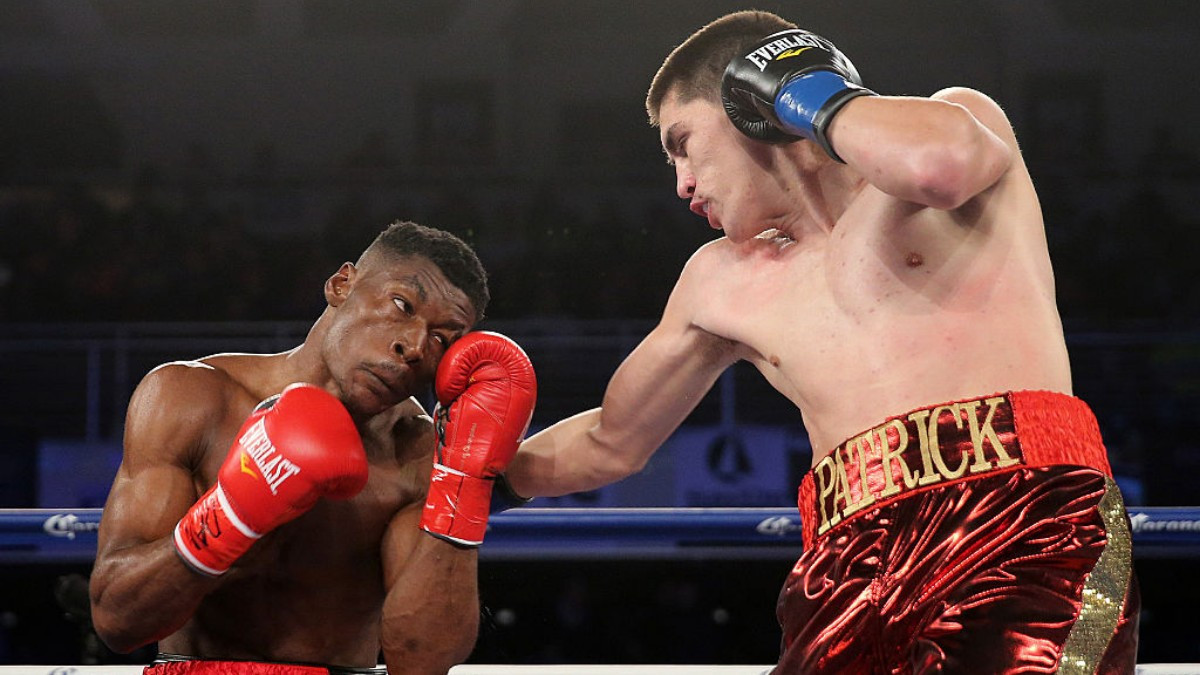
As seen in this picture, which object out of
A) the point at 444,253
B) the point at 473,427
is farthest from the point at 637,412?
the point at 444,253

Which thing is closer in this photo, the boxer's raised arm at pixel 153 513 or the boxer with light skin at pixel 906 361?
the boxer with light skin at pixel 906 361

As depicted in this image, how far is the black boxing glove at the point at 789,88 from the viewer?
1.57 metres

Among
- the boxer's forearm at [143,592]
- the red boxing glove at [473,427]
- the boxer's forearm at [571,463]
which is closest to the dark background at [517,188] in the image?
the boxer's forearm at [571,463]

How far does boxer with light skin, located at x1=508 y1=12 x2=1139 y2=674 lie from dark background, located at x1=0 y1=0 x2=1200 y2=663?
349 centimetres

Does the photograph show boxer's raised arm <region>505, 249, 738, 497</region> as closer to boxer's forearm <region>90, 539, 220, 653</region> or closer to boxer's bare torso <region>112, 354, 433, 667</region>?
boxer's bare torso <region>112, 354, 433, 667</region>

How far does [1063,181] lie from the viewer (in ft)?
23.6

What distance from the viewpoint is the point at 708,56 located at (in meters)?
1.93

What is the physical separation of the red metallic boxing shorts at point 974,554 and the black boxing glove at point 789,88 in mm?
431

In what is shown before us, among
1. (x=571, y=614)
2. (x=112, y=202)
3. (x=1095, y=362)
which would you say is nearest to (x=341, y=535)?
(x=571, y=614)

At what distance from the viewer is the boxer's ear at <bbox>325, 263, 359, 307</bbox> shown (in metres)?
2.15

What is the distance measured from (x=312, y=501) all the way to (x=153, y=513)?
0.89ft

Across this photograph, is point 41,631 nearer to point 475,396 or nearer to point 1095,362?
point 475,396

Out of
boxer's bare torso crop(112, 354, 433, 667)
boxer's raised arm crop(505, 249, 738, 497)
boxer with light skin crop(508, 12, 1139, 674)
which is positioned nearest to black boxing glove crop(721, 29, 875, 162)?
boxer with light skin crop(508, 12, 1139, 674)

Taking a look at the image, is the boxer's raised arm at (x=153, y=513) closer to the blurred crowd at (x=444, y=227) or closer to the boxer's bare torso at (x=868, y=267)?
the boxer's bare torso at (x=868, y=267)
